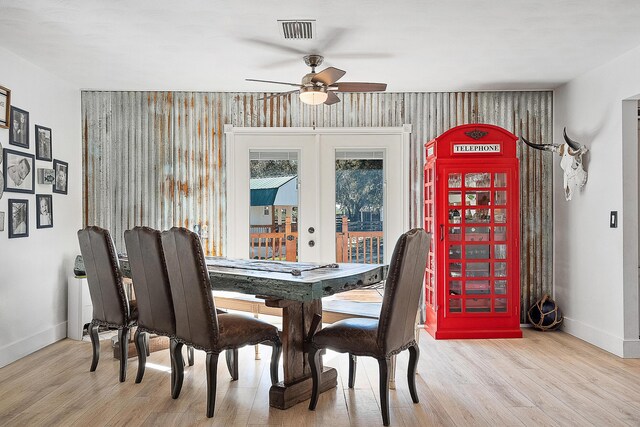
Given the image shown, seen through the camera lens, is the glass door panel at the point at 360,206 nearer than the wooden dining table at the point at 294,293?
No

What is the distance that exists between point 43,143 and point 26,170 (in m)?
0.39

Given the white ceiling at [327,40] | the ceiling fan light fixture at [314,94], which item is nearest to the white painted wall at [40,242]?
the white ceiling at [327,40]

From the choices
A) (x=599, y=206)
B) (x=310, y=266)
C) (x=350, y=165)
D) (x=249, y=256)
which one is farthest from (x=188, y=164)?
(x=599, y=206)

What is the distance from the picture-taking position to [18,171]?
435 cm

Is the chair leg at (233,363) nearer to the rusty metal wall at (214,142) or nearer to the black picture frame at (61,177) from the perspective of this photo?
the rusty metal wall at (214,142)

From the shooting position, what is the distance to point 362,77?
198 inches

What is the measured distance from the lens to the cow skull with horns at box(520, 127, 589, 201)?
4883 millimetres

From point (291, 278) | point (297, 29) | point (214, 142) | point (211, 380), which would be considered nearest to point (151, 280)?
point (211, 380)

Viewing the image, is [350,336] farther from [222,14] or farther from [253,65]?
[253,65]

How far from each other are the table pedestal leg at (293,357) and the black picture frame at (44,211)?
267 centimetres

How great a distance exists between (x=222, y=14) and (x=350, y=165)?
2.49 meters

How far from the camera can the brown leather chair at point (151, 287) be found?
Answer: 3.38 metres

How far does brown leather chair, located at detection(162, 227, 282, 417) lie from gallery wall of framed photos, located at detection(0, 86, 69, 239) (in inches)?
73.2

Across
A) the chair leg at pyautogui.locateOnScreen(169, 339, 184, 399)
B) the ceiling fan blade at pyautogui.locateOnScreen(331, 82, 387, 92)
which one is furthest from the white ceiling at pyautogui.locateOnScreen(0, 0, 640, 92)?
the chair leg at pyautogui.locateOnScreen(169, 339, 184, 399)
